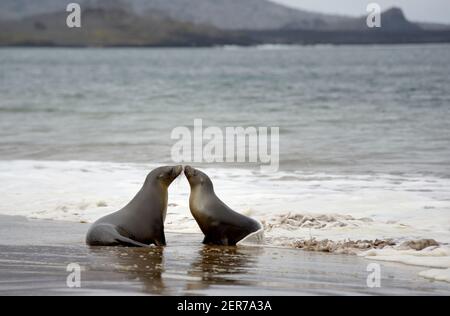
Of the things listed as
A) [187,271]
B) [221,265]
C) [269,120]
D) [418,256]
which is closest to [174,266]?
[187,271]

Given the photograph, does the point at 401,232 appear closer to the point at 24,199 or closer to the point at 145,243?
the point at 145,243

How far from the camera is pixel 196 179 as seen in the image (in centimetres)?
1018

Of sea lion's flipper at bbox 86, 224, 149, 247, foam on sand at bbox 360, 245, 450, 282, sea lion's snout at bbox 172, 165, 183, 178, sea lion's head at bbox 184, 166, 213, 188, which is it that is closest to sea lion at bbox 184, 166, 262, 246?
sea lion's head at bbox 184, 166, 213, 188

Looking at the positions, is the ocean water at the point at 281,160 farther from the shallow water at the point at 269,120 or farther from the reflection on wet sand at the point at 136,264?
the reflection on wet sand at the point at 136,264

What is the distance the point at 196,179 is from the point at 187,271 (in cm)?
229

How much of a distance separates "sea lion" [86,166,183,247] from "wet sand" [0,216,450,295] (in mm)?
188

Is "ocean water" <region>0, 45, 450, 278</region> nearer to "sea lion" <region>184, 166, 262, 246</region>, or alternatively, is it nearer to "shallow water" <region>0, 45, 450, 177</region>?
"shallow water" <region>0, 45, 450, 177</region>

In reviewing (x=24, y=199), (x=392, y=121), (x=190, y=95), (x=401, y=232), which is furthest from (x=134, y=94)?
(x=401, y=232)

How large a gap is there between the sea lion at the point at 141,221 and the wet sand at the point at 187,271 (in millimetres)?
188

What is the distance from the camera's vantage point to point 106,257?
28.3 feet

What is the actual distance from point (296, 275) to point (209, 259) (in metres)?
1.10

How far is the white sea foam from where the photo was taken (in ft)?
33.3

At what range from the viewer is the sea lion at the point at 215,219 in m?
9.68

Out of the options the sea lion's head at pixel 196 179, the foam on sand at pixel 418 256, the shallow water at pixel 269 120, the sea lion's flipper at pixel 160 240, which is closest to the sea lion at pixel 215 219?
the sea lion's head at pixel 196 179
